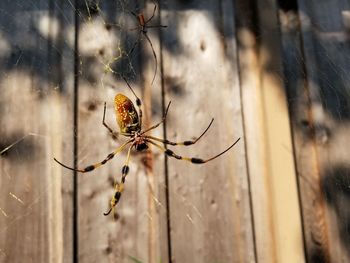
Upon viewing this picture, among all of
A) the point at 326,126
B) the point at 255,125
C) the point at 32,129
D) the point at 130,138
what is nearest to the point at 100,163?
the point at 130,138

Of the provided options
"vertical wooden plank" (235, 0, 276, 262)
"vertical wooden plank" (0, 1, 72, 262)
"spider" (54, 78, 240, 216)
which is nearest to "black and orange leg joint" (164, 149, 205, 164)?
"spider" (54, 78, 240, 216)

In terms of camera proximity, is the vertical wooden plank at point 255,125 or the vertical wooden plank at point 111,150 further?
the vertical wooden plank at point 255,125

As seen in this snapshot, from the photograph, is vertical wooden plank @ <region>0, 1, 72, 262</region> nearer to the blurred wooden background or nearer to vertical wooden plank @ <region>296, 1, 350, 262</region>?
the blurred wooden background

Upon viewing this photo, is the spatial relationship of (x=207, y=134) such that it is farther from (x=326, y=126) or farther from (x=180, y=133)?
(x=326, y=126)

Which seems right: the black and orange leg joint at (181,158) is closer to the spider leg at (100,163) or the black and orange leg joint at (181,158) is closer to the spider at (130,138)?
the spider at (130,138)

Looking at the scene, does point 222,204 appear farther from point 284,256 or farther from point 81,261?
point 81,261

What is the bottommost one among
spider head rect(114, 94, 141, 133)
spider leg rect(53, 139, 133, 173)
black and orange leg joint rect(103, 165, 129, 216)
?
black and orange leg joint rect(103, 165, 129, 216)

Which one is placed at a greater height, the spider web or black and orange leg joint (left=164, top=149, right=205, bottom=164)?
the spider web

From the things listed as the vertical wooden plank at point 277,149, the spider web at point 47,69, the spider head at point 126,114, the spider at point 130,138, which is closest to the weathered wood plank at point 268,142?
the vertical wooden plank at point 277,149
